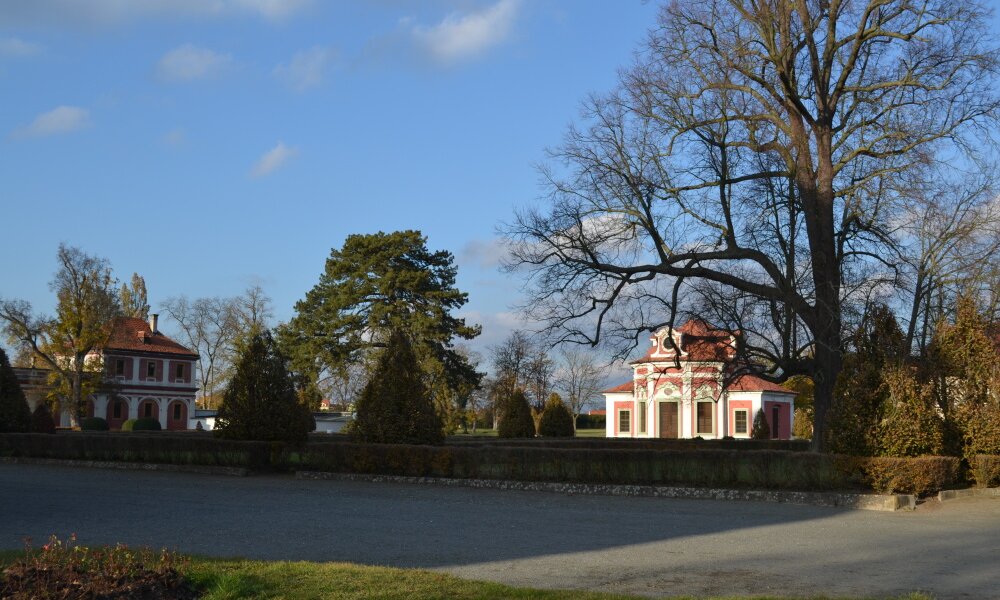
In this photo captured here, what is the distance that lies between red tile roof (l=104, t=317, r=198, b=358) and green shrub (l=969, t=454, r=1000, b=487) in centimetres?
6091

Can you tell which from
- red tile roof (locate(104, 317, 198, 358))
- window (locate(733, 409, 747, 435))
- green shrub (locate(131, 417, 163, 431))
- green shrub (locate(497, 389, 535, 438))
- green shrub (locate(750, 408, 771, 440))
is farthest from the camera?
red tile roof (locate(104, 317, 198, 358))

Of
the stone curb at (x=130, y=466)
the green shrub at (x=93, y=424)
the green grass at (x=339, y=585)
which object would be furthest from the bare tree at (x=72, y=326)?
the green grass at (x=339, y=585)

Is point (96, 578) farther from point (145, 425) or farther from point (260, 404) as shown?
point (145, 425)

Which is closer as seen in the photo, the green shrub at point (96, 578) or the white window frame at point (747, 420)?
the green shrub at point (96, 578)

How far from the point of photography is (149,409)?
71062 mm

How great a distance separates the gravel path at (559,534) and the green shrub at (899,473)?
30.1 inches

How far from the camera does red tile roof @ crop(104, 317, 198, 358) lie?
70.0m

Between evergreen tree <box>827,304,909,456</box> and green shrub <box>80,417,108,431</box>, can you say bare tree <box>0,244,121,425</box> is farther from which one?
evergreen tree <box>827,304,909,456</box>

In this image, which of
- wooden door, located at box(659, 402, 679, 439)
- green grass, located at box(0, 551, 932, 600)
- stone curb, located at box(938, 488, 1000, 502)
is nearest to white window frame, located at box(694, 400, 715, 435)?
wooden door, located at box(659, 402, 679, 439)

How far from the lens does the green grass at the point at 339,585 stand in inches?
286

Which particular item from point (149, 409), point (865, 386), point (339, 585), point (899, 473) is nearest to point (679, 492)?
point (899, 473)

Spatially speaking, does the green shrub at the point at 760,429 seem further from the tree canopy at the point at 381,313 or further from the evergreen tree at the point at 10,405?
the evergreen tree at the point at 10,405

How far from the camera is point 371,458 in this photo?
2395cm

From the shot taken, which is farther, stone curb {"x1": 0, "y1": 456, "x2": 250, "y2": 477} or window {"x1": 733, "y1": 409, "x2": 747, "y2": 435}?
window {"x1": 733, "y1": 409, "x2": 747, "y2": 435}
